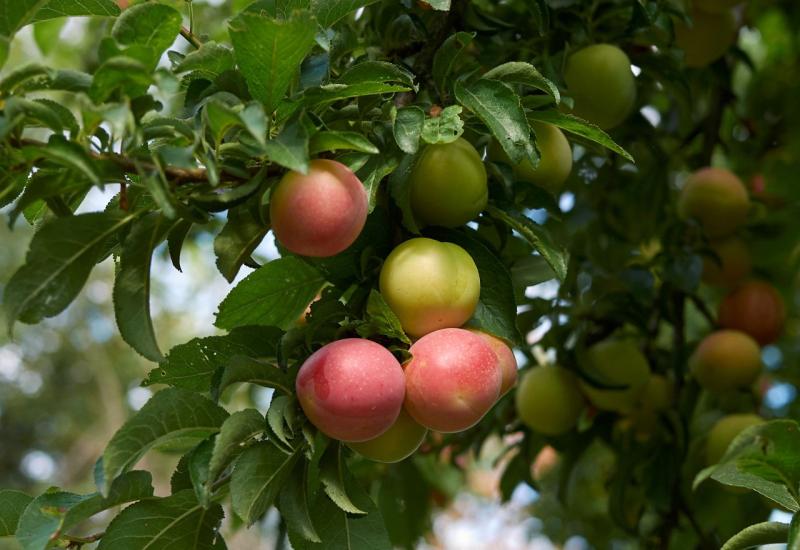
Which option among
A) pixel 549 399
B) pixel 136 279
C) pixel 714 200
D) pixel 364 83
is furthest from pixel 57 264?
pixel 714 200

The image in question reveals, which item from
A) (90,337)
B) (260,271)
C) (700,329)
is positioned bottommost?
(90,337)

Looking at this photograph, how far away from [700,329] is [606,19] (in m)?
0.87

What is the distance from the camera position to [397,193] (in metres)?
0.79

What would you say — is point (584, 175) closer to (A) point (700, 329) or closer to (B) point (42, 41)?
(A) point (700, 329)

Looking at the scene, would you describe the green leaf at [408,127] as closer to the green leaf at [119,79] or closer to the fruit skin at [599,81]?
the green leaf at [119,79]

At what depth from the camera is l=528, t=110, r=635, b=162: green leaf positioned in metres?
0.77

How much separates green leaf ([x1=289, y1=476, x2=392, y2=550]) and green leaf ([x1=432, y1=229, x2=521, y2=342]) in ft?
0.60

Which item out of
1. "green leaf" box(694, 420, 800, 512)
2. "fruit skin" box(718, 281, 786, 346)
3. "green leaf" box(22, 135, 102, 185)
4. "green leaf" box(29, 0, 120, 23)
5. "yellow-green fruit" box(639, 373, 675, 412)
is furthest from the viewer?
"fruit skin" box(718, 281, 786, 346)

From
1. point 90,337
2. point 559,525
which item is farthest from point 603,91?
point 90,337

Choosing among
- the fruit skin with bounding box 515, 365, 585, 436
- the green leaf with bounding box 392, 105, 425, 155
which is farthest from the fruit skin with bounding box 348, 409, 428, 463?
the fruit skin with bounding box 515, 365, 585, 436

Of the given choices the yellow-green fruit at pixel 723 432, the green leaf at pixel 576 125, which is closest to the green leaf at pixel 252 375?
the green leaf at pixel 576 125

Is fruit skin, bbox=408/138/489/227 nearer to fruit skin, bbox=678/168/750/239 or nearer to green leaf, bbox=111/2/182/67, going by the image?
green leaf, bbox=111/2/182/67

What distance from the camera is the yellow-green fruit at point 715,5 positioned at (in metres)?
1.35

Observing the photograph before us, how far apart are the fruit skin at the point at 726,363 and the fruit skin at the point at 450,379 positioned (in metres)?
0.81
